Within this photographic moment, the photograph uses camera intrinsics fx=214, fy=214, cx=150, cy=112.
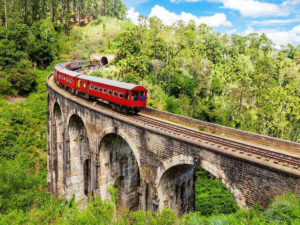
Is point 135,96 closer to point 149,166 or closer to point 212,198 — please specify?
point 149,166

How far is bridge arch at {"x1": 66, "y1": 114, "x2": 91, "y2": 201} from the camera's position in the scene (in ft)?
75.9

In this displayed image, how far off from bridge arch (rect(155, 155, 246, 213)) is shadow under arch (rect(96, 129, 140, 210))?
4.57 m

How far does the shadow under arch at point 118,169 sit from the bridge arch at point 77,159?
17.3 ft

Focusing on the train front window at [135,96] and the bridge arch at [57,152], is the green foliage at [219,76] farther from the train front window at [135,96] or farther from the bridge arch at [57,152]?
the train front window at [135,96]

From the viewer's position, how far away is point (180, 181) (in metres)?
13.7

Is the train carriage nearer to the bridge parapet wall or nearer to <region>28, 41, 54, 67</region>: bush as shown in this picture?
the bridge parapet wall

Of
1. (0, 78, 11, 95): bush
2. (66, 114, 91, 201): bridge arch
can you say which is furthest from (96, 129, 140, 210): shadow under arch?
(0, 78, 11, 95): bush

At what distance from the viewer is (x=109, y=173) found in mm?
18406

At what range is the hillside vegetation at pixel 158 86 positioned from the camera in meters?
18.8

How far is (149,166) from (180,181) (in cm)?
242

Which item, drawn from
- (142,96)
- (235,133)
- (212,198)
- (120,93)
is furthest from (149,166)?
(212,198)

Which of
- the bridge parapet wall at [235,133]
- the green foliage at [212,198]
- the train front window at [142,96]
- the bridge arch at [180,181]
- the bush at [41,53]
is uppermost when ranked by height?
the bush at [41,53]

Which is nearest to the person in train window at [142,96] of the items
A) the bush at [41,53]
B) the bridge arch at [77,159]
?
the bridge arch at [77,159]

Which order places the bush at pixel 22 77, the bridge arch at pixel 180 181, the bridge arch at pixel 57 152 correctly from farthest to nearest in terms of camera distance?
the bush at pixel 22 77
the bridge arch at pixel 57 152
the bridge arch at pixel 180 181
